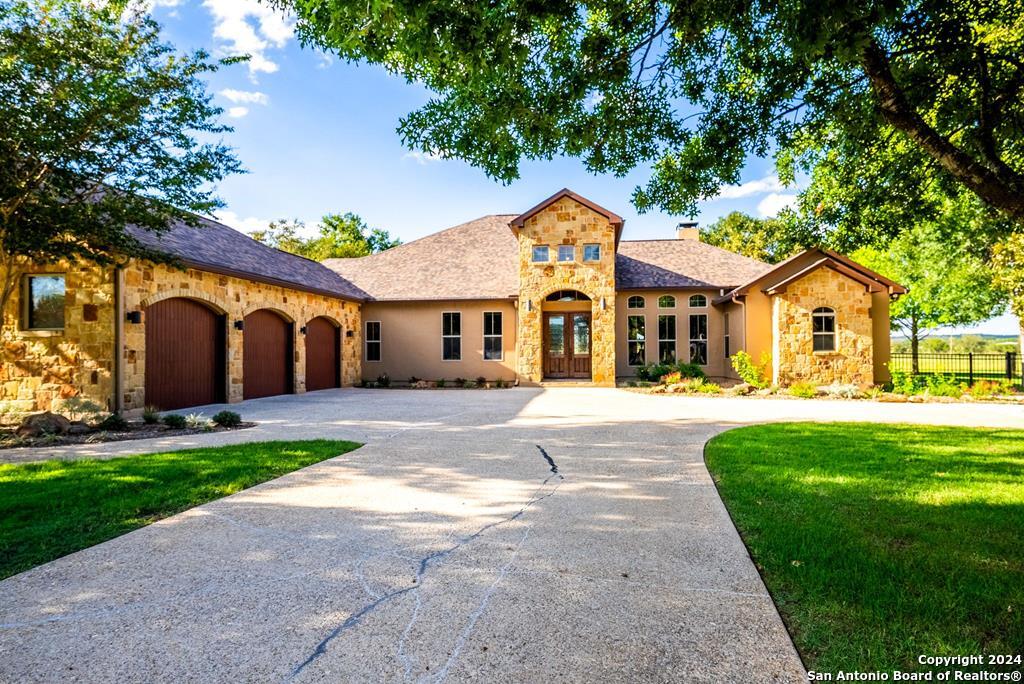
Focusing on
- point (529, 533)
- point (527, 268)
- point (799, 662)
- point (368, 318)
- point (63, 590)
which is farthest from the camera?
point (368, 318)

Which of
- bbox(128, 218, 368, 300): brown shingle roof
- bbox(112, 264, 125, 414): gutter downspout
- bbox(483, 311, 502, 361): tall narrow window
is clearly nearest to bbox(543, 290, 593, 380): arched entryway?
bbox(483, 311, 502, 361): tall narrow window

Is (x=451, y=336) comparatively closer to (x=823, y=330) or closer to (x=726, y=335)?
(x=726, y=335)

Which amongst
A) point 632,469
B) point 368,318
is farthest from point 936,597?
point 368,318

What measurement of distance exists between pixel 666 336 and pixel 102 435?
17.5m

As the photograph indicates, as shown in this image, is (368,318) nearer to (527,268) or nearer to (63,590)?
(527,268)

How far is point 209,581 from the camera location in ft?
9.94

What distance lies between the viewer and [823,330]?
16109 mm

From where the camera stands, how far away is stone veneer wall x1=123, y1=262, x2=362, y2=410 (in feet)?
33.6

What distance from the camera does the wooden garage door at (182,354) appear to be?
10914mm

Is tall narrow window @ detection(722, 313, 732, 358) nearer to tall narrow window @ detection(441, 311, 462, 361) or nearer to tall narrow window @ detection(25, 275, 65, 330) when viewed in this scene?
tall narrow window @ detection(441, 311, 462, 361)

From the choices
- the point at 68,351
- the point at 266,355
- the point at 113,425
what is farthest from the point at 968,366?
the point at 68,351

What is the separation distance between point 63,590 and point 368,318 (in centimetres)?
1759

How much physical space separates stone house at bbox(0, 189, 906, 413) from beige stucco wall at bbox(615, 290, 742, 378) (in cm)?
7

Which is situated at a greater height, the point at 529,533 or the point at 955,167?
the point at 955,167
